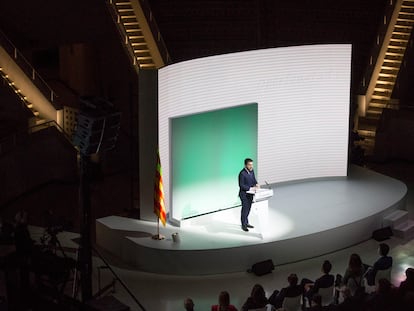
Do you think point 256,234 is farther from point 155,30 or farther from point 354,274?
point 155,30

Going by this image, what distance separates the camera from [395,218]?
50.6ft

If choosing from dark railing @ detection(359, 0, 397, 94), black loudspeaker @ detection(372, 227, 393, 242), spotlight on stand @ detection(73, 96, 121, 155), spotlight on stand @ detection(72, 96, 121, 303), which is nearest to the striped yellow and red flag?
spotlight on stand @ detection(72, 96, 121, 303)

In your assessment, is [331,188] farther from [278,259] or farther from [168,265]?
[168,265]

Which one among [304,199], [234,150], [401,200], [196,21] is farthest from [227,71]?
[196,21]

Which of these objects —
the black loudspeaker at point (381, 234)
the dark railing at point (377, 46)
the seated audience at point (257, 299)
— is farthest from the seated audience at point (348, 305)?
the dark railing at point (377, 46)

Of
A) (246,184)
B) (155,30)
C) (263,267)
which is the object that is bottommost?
(263,267)

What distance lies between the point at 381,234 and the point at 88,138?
6.68 metres

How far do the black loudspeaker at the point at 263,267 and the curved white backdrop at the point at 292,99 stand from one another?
2439 millimetres

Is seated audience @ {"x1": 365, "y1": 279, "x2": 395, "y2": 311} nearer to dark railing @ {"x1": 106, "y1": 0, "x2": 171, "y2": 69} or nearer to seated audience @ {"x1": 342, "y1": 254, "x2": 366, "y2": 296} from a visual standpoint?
seated audience @ {"x1": 342, "y1": 254, "x2": 366, "y2": 296}

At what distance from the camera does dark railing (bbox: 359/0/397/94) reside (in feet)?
70.9

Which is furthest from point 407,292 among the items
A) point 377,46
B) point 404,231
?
point 377,46

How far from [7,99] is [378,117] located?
376 inches

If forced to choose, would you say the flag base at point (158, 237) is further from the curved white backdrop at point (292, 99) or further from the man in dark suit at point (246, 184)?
the curved white backdrop at point (292, 99)

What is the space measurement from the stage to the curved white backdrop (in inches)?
37.1
